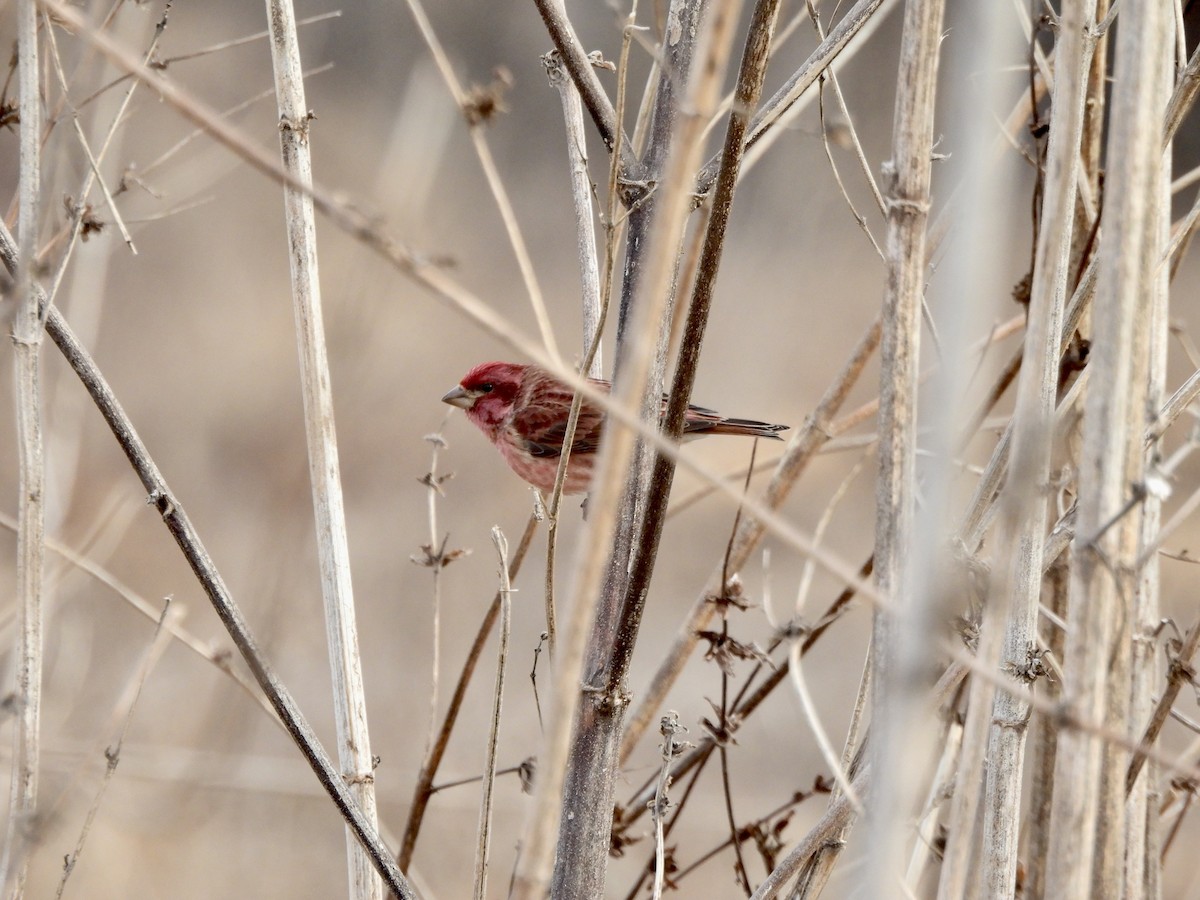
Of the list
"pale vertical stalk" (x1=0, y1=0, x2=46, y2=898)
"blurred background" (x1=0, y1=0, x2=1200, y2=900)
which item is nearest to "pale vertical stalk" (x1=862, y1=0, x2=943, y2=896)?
"pale vertical stalk" (x1=0, y1=0, x2=46, y2=898)

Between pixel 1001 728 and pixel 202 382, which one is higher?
pixel 202 382

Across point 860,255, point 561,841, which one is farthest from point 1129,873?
point 860,255

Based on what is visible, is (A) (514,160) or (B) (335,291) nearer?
(B) (335,291)

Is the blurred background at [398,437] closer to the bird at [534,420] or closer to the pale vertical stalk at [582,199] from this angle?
the bird at [534,420]

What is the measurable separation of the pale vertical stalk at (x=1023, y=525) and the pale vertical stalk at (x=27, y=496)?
1.14m

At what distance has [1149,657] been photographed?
5.95 feet

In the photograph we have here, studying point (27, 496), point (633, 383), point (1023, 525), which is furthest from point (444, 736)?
point (633, 383)

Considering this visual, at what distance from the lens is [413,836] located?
1.98 meters

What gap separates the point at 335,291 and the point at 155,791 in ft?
9.22

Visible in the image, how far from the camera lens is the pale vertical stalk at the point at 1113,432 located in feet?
3.24

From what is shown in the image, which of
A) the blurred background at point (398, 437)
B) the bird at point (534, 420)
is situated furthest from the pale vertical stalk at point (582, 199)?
the blurred background at point (398, 437)

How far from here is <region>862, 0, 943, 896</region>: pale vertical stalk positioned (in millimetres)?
1003

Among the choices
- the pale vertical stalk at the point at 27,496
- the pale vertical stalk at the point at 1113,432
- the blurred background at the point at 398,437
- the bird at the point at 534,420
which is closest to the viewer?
the pale vertical stalk at the point at 1113,432

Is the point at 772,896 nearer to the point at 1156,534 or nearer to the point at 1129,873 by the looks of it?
the point at 1129,873
